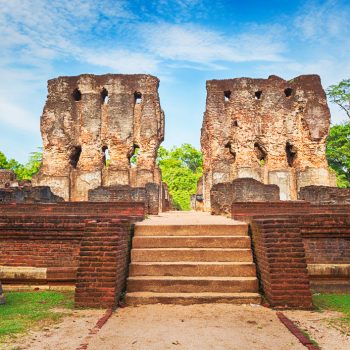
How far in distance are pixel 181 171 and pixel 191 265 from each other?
4009cm

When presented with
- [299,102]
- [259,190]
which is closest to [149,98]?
[299,102]

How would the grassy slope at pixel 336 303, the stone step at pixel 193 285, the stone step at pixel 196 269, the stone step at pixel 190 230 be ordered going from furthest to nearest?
the stone step at pixel 190 230 < the stone step at pixel 196 269 < the stone step at pixel 193 285 < the grassy slope at pixel 336 303

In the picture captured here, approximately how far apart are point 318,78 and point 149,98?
34.4 ft

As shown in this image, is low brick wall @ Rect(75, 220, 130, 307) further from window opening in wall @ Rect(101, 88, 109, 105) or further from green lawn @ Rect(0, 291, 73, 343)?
window opening in wall @ Rect(101, 88, 109, 105)

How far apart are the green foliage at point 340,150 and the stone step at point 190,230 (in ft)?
95.1

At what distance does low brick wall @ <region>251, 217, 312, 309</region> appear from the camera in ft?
16.1

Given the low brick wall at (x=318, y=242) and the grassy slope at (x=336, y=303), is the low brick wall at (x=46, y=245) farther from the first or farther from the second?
the grassy slope at (x=336, y=303)

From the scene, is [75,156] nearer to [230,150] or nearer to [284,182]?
[230,150]

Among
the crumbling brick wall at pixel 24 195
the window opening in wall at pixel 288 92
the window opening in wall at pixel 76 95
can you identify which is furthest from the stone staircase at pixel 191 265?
the window opening in wall at pixel 288 92

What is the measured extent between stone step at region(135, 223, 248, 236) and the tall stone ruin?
47.9 ft

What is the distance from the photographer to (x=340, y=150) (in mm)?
32438

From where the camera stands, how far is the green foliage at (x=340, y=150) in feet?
107

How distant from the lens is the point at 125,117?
21.8 meters

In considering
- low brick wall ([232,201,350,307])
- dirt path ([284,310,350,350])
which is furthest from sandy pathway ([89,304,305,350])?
low brick wall ([232,201,350,307])
